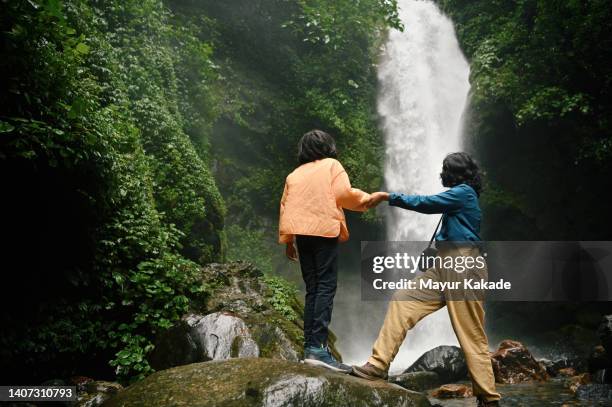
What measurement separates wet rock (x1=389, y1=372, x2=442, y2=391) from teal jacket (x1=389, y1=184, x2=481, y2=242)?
3.98 m

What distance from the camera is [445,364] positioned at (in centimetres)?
825

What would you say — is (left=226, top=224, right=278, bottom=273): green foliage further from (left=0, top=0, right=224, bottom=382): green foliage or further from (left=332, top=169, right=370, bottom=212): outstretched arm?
(left=332, top=169, right=370, bottom=212): outstretched arm

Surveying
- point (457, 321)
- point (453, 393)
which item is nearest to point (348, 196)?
point (457, 321)

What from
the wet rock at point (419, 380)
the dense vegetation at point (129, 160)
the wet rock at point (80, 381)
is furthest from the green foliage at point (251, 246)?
the wet rock at point (80, 381)

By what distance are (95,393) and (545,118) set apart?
11612 mm

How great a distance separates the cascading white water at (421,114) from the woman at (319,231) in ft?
31.2

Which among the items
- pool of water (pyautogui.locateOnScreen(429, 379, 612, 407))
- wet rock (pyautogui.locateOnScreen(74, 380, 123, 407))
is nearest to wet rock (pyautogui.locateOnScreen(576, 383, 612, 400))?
pool of water (pyautogui.locateOnScreen(429, 379, 612, 407))

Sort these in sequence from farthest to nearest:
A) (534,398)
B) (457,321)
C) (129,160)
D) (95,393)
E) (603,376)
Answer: (603,376), (534,398), (129,160), (95,393), (457,321)

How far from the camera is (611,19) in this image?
996cm

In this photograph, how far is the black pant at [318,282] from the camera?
3775 mm

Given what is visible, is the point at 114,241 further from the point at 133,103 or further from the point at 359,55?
the point at 359,55

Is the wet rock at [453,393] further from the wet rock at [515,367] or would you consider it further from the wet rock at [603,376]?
the wet rock at [603,376]

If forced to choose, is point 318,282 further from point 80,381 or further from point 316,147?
point 80,381

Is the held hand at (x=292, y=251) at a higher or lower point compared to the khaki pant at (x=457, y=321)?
higher
